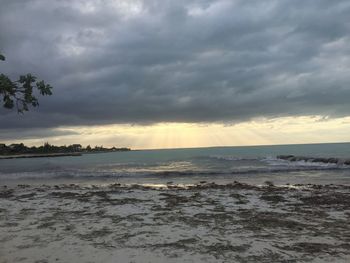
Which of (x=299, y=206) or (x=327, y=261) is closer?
(x=327, y=261)

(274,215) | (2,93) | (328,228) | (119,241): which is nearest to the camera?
(2,93)

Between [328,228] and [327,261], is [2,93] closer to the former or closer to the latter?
[327,261]

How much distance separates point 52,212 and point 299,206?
779 cm

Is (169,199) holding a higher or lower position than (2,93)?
lower

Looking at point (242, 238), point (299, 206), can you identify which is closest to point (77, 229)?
point (242, 238)

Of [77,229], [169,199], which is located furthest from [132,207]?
[77,229]

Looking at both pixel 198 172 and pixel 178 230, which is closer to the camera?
pixel 178 230

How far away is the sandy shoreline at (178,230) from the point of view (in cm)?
721

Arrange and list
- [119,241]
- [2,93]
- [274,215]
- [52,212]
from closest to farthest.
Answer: [2,93] < [119,241] < [274,215] < [52,212]

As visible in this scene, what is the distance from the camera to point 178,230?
9133 mm

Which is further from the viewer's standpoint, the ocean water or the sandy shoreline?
the ocean water

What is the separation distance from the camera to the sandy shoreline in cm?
721

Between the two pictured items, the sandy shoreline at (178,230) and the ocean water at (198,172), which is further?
the ocean water at (198,172)

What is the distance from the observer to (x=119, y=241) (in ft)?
26.9
